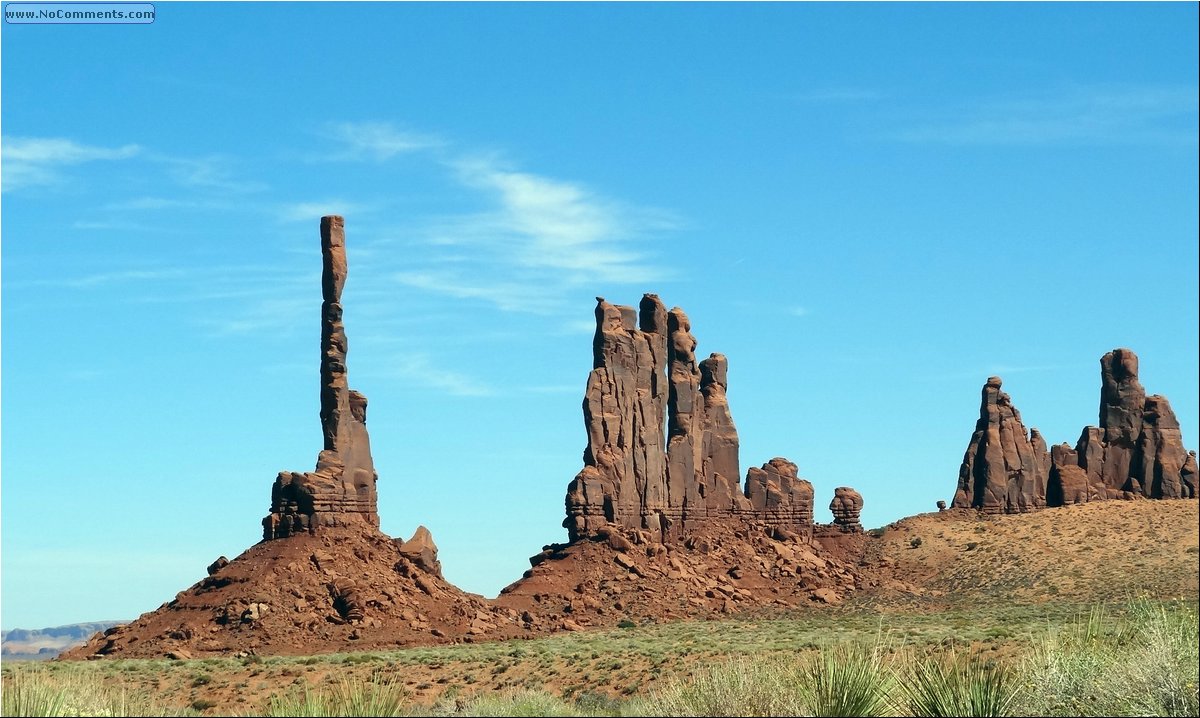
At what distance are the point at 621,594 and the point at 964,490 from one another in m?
33.2

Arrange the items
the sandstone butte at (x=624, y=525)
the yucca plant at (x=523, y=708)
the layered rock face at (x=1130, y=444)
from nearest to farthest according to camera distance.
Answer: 1. the yucca plant at (x=523, y=708)
2. the sandstone butte at (x=624, y=525)
3. the layered rock face at (x=1130, y=444)

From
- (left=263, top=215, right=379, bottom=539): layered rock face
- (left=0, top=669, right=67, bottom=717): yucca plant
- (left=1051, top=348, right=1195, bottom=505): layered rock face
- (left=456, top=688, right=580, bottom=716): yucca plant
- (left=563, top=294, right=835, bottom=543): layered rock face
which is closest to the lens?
(left=0, top=669, right=67, bottom=717): yucca plant

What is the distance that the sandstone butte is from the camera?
249ft

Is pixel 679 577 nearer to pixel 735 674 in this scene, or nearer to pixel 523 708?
pixel 735 674

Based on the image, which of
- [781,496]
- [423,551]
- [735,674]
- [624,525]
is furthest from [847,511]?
[735,674]

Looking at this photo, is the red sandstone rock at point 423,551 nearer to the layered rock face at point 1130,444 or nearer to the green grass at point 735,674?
the green grass at point 735,674

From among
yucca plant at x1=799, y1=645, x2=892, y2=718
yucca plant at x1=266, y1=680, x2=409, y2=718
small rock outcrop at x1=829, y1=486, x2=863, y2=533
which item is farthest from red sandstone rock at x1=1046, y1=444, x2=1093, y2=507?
yucca plant at x1=266, y1=680, x2=409, y2=718

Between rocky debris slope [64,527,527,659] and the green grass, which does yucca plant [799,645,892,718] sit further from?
rocky debris slope [64,527,527,659]

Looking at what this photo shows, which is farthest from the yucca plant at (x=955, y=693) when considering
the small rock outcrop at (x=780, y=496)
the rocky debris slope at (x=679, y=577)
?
the small rock outcrop at (x=780, y=496)

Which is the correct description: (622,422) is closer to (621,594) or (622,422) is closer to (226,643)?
(621,594)

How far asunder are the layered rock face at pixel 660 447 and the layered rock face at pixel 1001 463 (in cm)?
1345

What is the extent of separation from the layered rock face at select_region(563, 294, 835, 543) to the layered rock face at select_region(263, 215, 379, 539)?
14.2m

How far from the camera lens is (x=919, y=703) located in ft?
114

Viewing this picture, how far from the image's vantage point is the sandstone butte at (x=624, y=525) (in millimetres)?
75750
